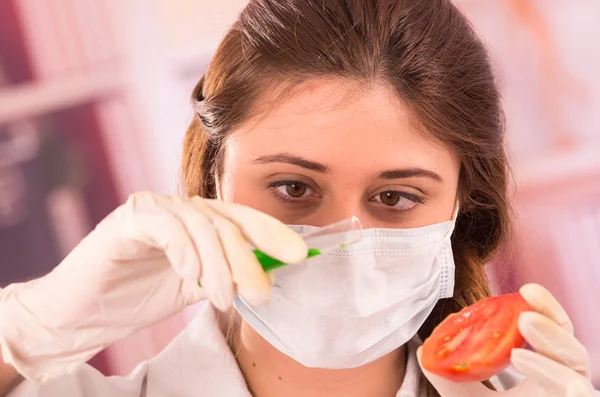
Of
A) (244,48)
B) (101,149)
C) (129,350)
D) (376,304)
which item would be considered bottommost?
(129,350)

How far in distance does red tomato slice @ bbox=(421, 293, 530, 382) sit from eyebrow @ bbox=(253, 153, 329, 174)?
13.8 inches

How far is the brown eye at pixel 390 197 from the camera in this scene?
1521 mm

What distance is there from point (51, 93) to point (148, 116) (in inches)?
12.7

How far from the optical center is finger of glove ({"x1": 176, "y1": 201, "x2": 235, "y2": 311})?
119 cm

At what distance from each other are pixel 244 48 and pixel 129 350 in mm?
1464

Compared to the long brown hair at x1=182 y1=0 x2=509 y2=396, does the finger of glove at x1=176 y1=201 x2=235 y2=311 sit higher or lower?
lower

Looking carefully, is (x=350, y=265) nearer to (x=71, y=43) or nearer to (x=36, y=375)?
(x=36, y=375)

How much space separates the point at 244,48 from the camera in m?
1.60

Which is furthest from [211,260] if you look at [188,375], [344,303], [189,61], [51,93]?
[51,93]

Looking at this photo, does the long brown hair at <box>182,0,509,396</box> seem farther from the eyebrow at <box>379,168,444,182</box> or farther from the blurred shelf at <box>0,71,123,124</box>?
the blurred shelf at <box>0,71,123,124</box>

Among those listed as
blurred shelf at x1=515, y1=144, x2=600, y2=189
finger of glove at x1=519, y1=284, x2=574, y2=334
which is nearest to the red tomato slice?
finger of glove at x1=519, y1=284, x2=574, y2=334

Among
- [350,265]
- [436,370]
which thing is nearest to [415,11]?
[350,265]

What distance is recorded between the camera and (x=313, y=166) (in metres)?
1.45

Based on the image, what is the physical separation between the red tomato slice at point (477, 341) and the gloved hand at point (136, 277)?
1.24 feet
